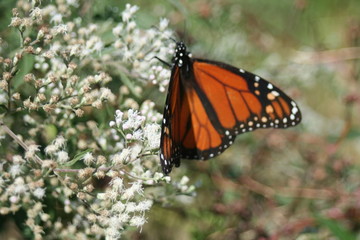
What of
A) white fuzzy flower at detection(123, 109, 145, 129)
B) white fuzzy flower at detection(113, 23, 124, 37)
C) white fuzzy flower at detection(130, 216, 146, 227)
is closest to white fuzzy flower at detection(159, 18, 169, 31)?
white fuzzy flower at detection(113, 23, 124, 37)

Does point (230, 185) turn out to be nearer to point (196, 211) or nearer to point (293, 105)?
point (196, 211)

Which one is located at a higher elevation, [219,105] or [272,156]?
[272,156]

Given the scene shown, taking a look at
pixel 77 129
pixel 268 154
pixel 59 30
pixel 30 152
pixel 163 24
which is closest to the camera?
pixel 30 152

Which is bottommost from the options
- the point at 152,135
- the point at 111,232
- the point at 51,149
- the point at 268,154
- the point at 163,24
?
the point at 111,232

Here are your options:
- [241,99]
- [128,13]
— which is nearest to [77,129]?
[128,13]

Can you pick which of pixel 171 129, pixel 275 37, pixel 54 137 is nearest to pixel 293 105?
pixel 171 129

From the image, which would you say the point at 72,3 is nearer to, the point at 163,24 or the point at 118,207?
the point at 163,24

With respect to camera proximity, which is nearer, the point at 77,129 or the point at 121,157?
the point at 121,157

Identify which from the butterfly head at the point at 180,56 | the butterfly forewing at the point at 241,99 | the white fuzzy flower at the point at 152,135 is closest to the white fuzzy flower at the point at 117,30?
the butterfly head at the point at 180,56
